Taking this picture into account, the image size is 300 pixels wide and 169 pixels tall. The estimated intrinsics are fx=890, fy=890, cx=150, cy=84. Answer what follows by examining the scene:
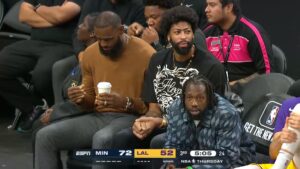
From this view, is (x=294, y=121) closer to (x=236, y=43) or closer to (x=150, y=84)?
(x=150, y=84)

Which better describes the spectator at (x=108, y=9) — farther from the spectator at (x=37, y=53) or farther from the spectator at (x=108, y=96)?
the spectator at (x=108, y=96)

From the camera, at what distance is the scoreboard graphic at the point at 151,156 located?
17.2 ft

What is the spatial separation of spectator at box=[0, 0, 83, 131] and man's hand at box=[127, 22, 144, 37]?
3.60 ft

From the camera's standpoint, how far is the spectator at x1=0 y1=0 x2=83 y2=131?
8016 mm

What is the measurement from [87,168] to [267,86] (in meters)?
1.38

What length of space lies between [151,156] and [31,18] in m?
3.21

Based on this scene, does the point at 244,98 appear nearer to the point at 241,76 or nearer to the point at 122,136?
the point at 241,76

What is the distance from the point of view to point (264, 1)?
8.44 m

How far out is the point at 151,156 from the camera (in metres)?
5.34

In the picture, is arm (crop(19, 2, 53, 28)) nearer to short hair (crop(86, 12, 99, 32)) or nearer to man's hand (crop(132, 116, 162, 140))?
short hair (crop(86, 12, 99, 32))

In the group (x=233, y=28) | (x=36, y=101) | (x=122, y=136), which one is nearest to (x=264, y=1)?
(x=233, y=28)

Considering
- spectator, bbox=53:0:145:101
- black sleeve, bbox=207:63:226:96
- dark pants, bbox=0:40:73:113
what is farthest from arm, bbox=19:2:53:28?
black sleeve, bbox=207:63:226:96

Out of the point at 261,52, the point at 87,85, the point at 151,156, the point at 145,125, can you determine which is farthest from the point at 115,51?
the point at 151,156

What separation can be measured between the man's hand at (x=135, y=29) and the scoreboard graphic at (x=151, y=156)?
5.33ft
